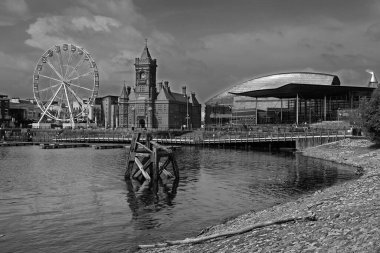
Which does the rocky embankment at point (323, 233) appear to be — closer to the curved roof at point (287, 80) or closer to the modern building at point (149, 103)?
the curved roof at point (287, 80)

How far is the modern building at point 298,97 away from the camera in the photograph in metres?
133

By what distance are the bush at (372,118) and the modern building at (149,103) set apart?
351 ft

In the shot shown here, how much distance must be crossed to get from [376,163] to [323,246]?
41.9 m

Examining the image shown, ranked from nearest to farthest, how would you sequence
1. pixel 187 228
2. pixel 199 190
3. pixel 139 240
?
pixel 139 240, pixel 187 228, pixel 199 190

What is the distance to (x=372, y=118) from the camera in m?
64.6

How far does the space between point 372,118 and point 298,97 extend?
79.7m

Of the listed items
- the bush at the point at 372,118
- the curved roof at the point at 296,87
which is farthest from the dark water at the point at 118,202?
the curved roof at the point at 296,87

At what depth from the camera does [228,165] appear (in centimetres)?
6150

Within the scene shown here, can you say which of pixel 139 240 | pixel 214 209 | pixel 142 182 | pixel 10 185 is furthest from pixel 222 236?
pixel 10 185

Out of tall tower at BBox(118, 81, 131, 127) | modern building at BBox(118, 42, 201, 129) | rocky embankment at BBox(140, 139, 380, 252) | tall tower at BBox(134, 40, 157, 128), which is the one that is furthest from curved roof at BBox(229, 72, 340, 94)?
rocky embankment at BBox(140, 139, 380, 252)

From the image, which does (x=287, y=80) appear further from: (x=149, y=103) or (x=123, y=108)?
(x=123, y=108)

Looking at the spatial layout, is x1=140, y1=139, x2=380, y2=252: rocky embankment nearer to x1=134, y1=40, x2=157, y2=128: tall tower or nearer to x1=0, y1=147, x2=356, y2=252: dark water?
x1=0, y1=147, x2=356, y2=252: dark water

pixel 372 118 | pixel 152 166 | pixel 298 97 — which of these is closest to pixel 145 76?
pixel 298 97

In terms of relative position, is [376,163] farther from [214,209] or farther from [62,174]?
[62,174]
